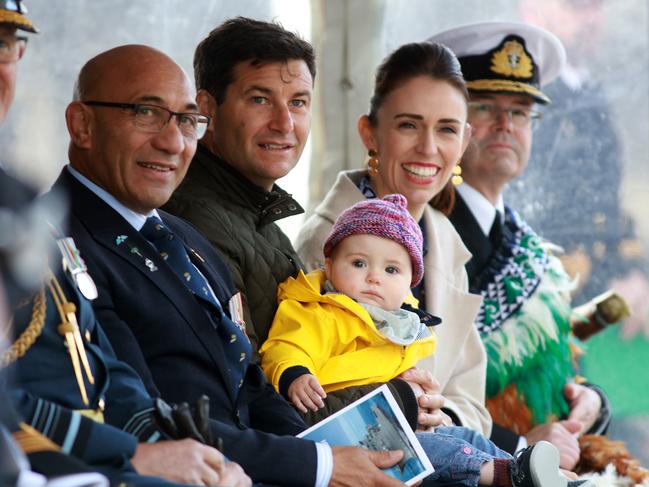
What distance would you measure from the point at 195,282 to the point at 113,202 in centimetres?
26

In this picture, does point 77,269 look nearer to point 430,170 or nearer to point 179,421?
point 179,421

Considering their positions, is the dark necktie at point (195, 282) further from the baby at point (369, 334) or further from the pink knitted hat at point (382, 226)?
the pink knitted hat at point (382, 226)

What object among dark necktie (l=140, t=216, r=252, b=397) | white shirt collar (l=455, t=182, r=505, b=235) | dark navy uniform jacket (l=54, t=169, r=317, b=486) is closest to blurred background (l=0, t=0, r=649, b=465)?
white shirt collar (l=455, t=182, r=505, b=235)

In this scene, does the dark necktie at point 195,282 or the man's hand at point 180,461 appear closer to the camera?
the man's hand at point 180,461

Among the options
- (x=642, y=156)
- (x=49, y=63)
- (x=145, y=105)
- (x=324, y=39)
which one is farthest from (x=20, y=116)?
(x=642, y=156)

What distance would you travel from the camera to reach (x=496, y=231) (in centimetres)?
441

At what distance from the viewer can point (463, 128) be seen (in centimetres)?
390

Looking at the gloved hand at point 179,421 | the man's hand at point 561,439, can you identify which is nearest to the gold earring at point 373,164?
the man's hand at point 561,439

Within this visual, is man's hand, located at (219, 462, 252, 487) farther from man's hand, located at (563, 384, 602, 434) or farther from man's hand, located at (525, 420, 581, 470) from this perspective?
man's hand, located at (563, 384, 602, 434)

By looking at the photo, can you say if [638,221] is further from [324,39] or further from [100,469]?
[100,469]

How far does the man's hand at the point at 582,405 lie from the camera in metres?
4.30

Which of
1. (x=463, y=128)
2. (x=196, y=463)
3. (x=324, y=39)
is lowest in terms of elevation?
(x=196, y=463)

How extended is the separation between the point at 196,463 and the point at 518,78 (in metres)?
2.78

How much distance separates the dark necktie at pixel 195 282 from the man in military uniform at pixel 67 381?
1.04 ft
